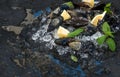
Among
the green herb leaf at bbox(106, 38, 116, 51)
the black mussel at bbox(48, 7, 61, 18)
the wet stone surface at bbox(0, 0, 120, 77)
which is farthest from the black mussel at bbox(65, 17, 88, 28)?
the green herb leaf at bbox(106, 38, 116, 51)

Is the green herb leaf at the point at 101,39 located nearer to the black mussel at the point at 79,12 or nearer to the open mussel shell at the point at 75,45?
the open mussel shell at the point at 75,45

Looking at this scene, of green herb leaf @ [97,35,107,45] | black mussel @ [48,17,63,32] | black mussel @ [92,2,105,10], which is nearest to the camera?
green herb leaf @ [97,35,107,45]

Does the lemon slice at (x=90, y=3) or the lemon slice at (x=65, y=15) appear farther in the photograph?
the lemon slice at (x=90, y=3)

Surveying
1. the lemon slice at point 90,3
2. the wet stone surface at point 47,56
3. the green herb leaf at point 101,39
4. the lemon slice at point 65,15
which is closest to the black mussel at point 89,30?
the wet stone surface at point 47,56

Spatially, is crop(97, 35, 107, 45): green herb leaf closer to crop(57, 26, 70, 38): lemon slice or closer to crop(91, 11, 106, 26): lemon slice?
crop(91, 11, 106, 26): lemon slice

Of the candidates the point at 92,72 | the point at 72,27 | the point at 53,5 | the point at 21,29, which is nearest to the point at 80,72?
the point at 92,72

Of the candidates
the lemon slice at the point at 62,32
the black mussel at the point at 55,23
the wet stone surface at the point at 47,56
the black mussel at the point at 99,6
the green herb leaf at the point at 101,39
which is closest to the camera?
the wet stone surface at the point at 47,56

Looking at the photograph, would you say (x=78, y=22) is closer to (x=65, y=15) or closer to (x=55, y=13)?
(x=65, y=15)
